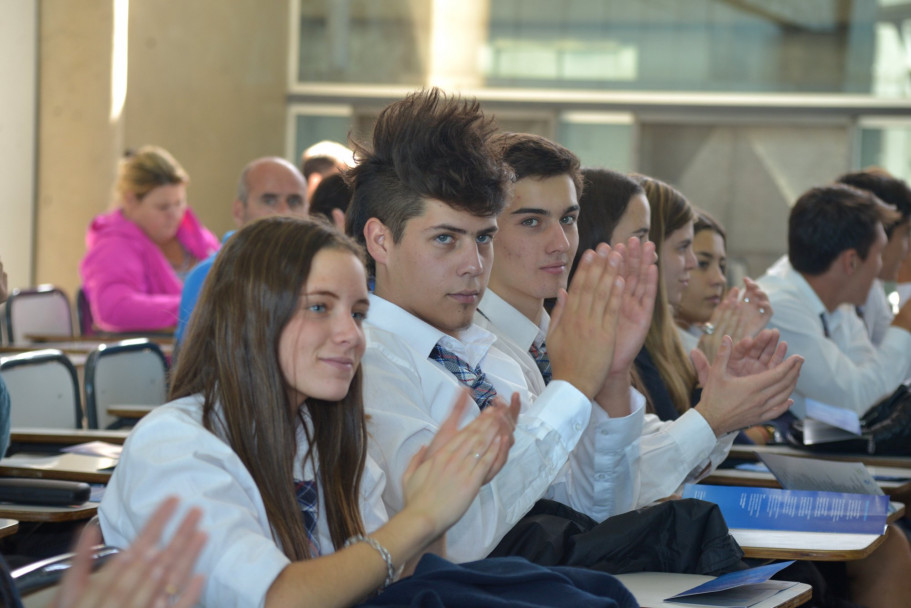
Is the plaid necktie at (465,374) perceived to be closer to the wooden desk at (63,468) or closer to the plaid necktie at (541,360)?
the plaid necktie at (541,360)

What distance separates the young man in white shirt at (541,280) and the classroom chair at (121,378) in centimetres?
128

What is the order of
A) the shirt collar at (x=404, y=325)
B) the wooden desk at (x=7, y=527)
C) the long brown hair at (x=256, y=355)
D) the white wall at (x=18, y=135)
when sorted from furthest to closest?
the white wall at (x=18, y=135) < the shirt collar at (x=404, y=325) < the wooden desk at (x=7, y=527) < the long brown hair at (x=256, y=355)

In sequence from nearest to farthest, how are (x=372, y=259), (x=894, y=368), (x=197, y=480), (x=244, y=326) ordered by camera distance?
(x=197, y=480) → (x=244, y=326) → (x=372, y=259) → (x=894, y=368)

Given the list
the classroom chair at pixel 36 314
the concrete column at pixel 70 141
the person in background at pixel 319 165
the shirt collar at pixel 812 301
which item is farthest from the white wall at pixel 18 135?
the shirt collar at pixel 812 301

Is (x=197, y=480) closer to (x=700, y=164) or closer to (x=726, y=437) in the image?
(x=726, y=437)

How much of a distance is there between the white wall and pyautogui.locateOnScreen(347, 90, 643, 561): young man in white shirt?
595 cm

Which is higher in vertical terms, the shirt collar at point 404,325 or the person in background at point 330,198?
the person in background at point 330,198

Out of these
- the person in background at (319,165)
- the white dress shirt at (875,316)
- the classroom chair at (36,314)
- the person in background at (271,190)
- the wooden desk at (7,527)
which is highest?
the person in background at (319,165)

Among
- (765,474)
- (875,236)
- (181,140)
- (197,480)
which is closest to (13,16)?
(181,140)

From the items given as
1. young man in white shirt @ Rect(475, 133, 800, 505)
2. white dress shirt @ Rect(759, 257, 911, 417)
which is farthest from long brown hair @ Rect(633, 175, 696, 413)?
white dress shirt @ Rect(759, 257, 911, 417)

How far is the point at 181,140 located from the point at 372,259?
21.6 feet

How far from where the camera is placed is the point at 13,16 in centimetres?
742

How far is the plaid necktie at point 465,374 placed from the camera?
2141 mm

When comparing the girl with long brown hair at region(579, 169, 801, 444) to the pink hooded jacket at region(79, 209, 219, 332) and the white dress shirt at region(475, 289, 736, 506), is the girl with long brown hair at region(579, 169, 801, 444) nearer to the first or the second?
the white dress shirt at region(475, 289, 736, 506)
